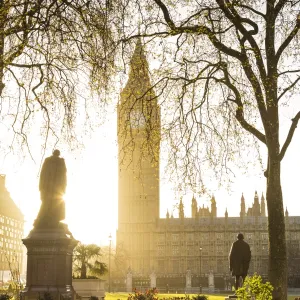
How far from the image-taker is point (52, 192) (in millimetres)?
12258

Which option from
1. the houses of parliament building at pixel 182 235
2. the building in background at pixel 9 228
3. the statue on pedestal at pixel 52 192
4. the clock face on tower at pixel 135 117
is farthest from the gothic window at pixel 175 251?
the clock face on tower at pixel 135 117

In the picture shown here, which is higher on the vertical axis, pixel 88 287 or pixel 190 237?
pixel 190 237

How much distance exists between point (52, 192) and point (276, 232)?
4703 millimetres

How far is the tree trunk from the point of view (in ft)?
36.2

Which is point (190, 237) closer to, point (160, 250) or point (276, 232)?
point (160, 250)

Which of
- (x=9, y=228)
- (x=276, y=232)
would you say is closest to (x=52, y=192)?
(x=276, y=232)

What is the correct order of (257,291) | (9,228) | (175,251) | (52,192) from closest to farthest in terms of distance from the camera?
1. (257,291)
2. (52,192)
3. (175,251)
4. (9,228)

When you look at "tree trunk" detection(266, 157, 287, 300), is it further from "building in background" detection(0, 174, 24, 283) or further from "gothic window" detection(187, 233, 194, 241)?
"gothic window" detection(187, 233, 194, 241)

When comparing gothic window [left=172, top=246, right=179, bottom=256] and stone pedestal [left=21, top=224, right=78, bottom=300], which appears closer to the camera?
stone pedestal [left=21, top=224, right=78, bottom=300]

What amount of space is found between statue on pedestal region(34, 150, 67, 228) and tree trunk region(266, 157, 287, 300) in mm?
4311

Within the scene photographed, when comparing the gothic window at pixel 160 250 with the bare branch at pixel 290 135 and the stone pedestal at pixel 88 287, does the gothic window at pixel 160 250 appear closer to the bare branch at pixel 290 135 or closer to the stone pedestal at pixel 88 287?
the stone pedestal at pixel 88 287

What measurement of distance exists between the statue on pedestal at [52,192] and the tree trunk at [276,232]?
4311mm

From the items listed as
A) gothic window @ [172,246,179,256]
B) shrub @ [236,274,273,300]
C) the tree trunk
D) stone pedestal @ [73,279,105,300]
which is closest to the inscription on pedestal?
shrub @ [236,274,273,300]

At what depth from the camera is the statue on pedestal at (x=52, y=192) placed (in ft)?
39.2
